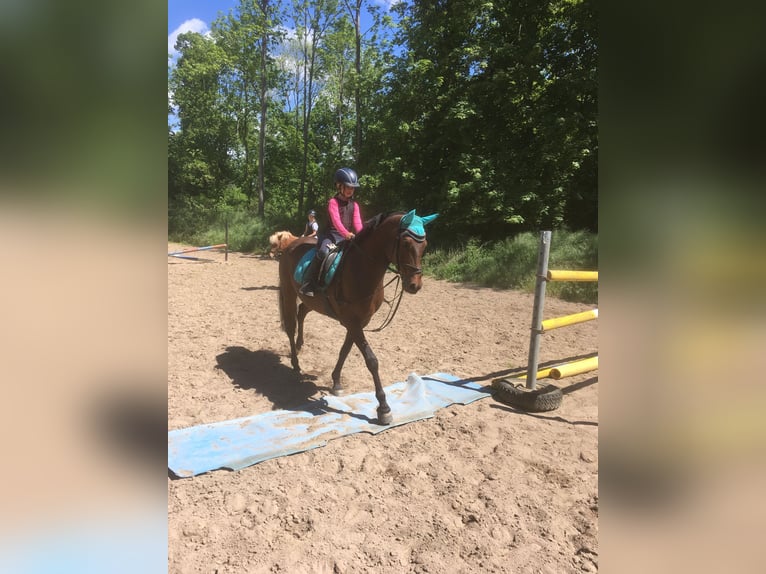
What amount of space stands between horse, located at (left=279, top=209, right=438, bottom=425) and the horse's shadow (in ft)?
1.30

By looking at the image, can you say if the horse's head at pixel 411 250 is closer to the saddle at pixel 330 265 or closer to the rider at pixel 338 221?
the rider at pixel 338 221

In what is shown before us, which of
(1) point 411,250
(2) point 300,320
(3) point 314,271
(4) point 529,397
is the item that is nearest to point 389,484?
(1) point 411,250

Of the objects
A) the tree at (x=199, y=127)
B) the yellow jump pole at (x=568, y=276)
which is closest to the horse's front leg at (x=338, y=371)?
the yellow jump pole at (x=568, y=276)

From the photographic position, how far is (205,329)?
6.52m

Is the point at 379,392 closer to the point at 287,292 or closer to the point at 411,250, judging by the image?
the point at 411,250

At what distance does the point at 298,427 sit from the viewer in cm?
375

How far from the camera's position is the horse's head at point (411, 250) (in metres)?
3.50

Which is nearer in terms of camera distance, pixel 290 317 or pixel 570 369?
pixel 570 369

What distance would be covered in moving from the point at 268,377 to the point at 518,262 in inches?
352

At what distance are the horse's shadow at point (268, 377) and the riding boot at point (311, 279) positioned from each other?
1.07 meters
